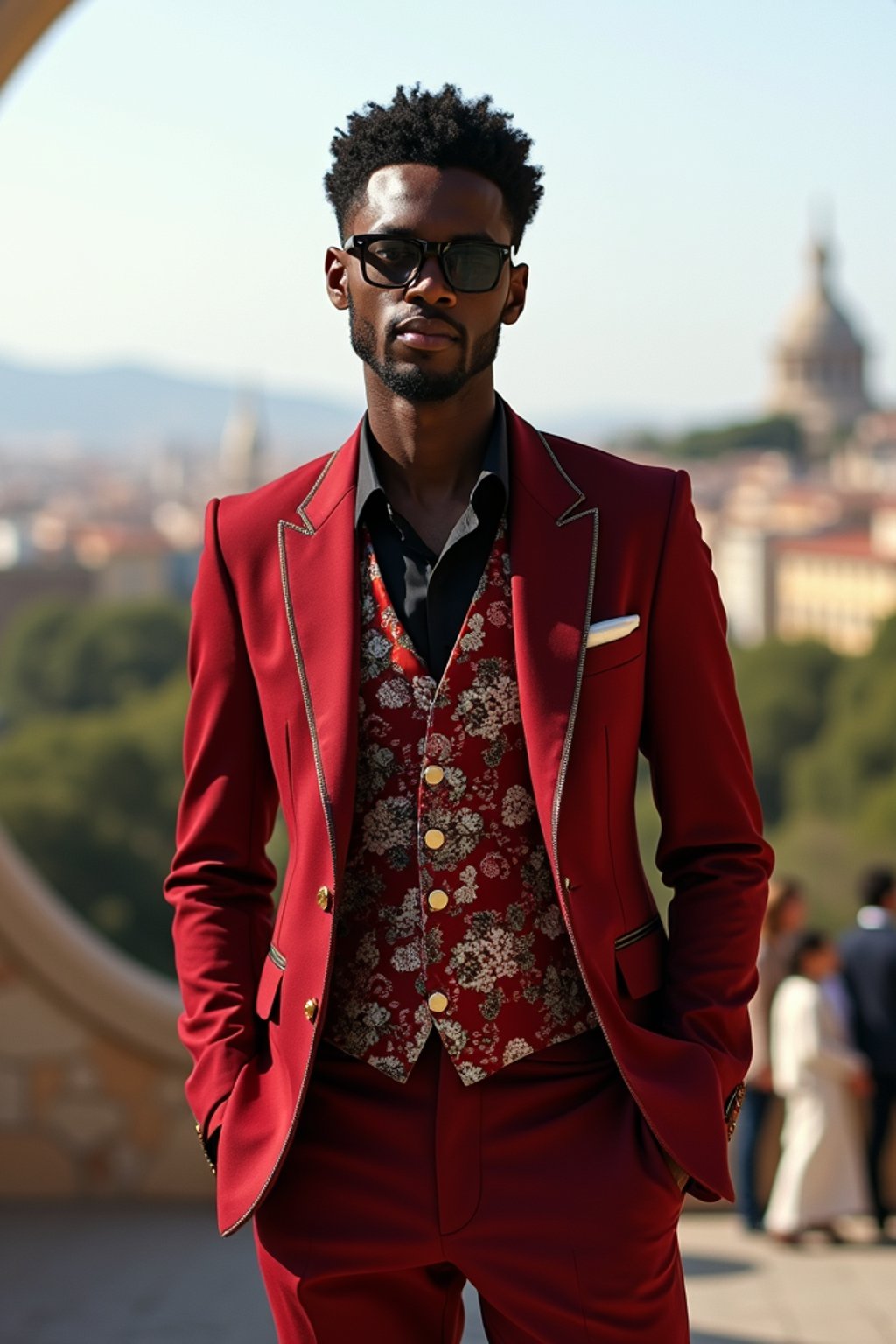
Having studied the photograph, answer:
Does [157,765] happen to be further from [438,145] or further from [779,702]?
[438,145]

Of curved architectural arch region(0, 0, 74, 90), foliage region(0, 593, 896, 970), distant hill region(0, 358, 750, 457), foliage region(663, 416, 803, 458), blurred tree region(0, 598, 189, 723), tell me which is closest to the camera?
curved architectural arch region(0, 0, 74, 90)

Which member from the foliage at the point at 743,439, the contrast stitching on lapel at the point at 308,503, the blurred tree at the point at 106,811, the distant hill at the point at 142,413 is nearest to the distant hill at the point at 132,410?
the distant hill at the point at 142,413

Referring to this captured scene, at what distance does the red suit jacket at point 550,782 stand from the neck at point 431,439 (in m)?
0.04

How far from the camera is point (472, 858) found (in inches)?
57.9

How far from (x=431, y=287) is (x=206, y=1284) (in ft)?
9.00

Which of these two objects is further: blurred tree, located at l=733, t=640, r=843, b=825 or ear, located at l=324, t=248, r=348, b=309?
blurred tree, located at l=733, t=640, r=843, b=825

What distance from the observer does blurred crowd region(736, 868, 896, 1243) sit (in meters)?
4.05

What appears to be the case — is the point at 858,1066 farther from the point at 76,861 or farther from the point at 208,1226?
the point at 76,861

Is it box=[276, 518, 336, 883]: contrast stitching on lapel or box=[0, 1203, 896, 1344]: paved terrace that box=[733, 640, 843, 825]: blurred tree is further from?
box=[276, 518, 336, 883]: contrast stitching on lapel

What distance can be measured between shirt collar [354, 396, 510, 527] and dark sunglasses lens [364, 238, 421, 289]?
0.15 metres

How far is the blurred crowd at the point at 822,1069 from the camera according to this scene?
4.05m

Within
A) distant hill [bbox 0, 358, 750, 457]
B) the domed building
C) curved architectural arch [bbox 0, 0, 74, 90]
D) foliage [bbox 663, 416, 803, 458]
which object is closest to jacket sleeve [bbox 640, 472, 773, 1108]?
curved architectural arch [bbox 0, 0, 74, 90]

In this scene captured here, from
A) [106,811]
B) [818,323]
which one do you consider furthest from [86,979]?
[818,323]

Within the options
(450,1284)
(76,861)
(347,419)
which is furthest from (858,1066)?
(347,419)
